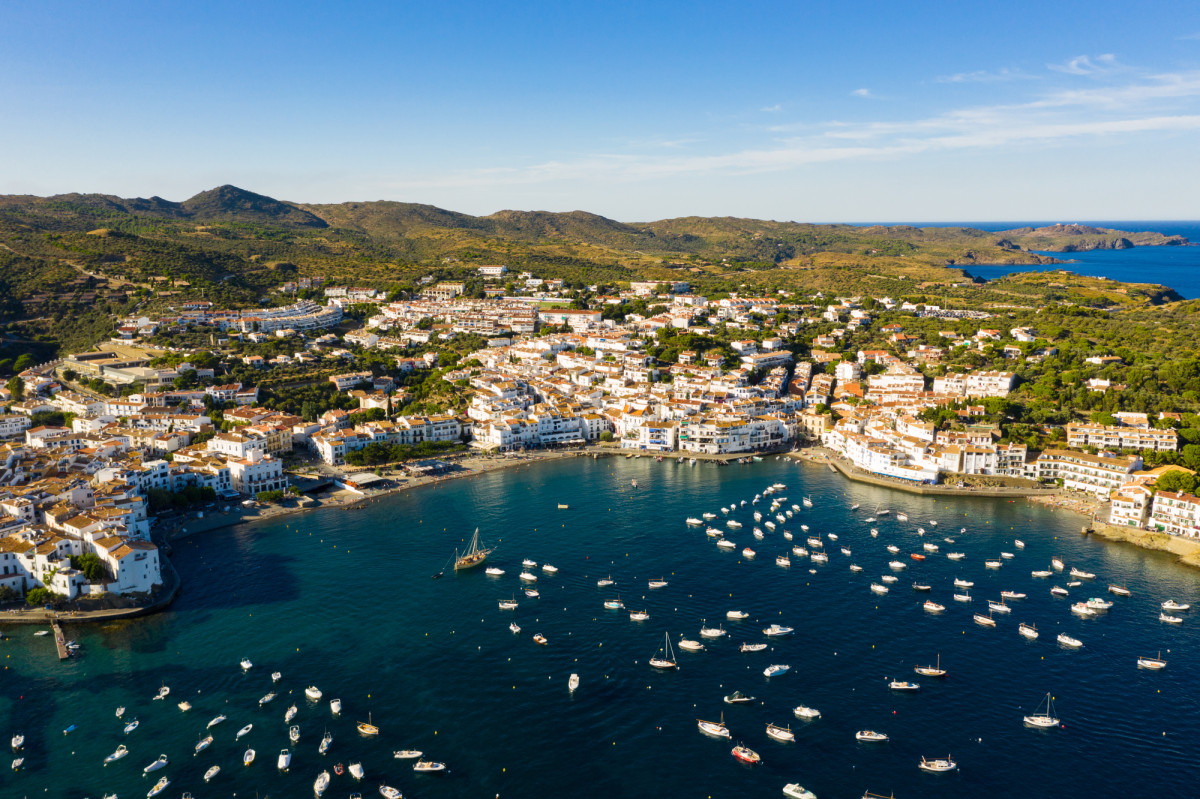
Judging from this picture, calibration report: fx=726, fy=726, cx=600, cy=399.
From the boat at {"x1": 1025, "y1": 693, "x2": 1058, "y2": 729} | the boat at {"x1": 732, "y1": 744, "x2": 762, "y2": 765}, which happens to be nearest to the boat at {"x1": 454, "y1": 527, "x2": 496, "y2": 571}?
the boat at {"x1": 732, "y1": 744, "x2": 762, "y2": 765}

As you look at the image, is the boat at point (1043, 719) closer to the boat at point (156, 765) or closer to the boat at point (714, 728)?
the boat at point (714, 728)

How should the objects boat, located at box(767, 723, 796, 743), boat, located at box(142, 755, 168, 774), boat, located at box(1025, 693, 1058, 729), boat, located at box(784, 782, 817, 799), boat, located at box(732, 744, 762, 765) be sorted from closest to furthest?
boat, located at box(784, 782, 817, 799) → boat, located at box(142, 755, 168, 774) → boat, located at box(732, 744, 762, 765) → boat, located at box(767, 723, 796, 743) → boat, located at box(1025, 693, 1058, 729)

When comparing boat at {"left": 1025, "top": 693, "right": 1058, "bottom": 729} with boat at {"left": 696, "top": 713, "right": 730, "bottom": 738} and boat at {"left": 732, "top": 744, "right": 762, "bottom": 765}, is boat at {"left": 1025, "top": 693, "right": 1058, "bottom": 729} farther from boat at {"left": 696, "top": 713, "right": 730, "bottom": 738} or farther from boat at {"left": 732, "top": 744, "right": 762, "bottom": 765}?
boat at {"left": 696, "top": 713, "right": 730, "bottom": 738}

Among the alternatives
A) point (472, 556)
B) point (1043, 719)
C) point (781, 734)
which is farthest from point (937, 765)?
point (472, 556)

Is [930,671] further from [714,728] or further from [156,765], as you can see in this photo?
[156,765]

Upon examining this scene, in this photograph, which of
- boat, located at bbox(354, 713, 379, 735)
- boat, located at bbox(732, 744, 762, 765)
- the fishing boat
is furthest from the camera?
the fishing boat

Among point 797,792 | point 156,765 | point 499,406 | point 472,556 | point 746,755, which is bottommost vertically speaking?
point 797,792

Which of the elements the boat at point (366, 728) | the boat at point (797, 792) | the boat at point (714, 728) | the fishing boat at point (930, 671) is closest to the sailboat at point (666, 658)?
the boat at point (714, 728)
